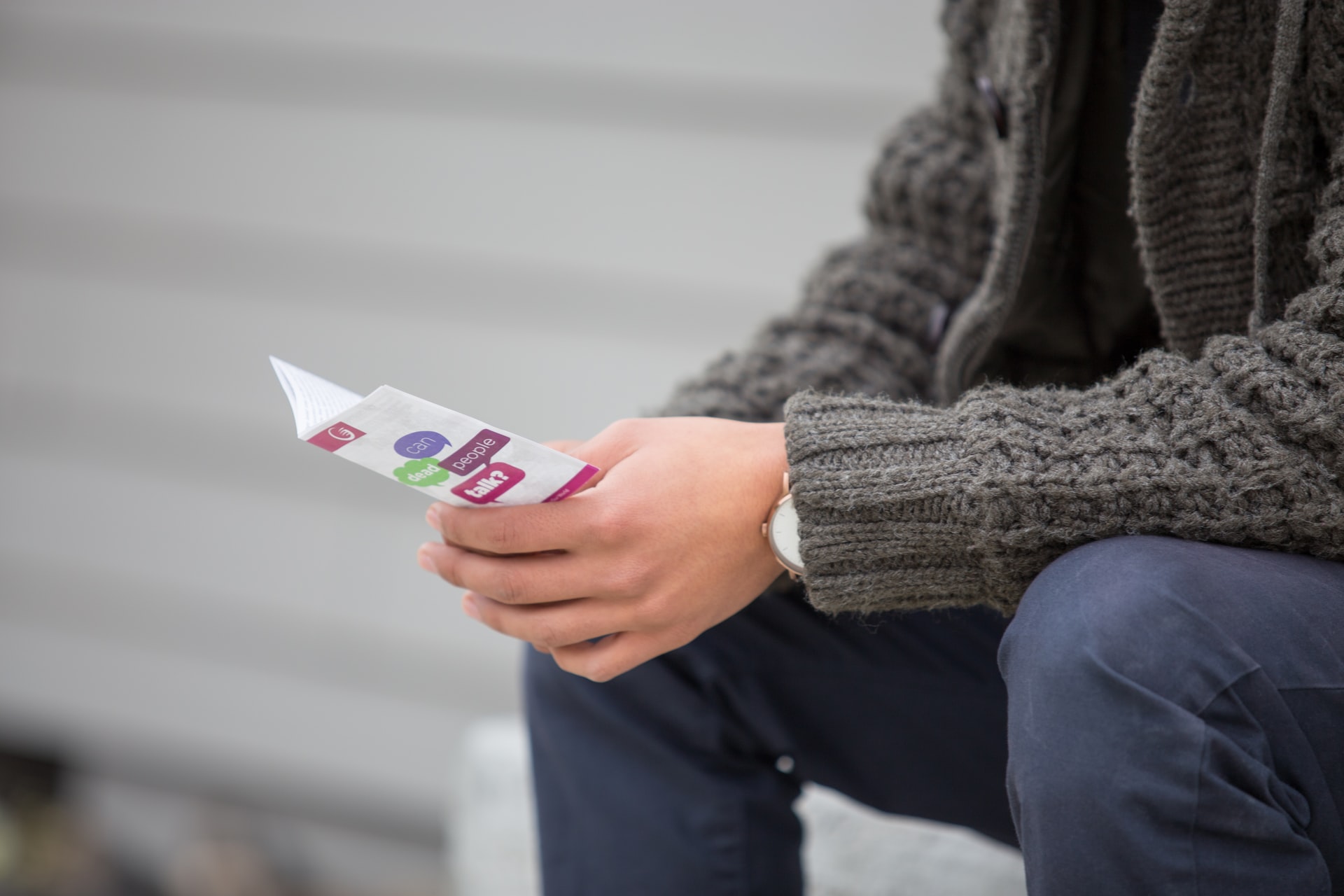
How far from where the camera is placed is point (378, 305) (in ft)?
6.04

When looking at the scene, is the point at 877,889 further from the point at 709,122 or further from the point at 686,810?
the point at 709,122

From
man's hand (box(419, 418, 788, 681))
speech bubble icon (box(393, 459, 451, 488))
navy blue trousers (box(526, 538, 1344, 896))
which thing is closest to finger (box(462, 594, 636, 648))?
man's hand (box(419, 418, 788, 681))

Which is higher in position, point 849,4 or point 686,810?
point 849,4

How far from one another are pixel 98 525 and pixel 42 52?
915mm

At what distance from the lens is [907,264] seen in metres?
0.91

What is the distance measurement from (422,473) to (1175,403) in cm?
40

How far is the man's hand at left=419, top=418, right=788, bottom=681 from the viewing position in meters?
0.59

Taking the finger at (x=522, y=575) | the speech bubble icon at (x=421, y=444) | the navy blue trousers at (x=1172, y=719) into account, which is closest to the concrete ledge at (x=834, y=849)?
the navy blue trousers at (x=1172, y=719)

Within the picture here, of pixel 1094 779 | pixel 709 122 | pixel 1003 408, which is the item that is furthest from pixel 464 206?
pixel 1094 779

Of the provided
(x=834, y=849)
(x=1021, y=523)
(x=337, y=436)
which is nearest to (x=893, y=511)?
(x=1021, y=523)

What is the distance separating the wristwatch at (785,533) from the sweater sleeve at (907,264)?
0.24 meters

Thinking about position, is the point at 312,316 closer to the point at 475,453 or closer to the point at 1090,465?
the point at 475,453

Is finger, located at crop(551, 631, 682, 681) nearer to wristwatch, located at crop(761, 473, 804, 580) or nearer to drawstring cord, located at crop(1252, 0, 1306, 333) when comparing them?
wristwatch, located at crop(761, 473, 804, 580)

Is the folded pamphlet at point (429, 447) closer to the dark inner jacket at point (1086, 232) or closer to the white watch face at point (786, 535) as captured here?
the white watch face at point (786, 535)
